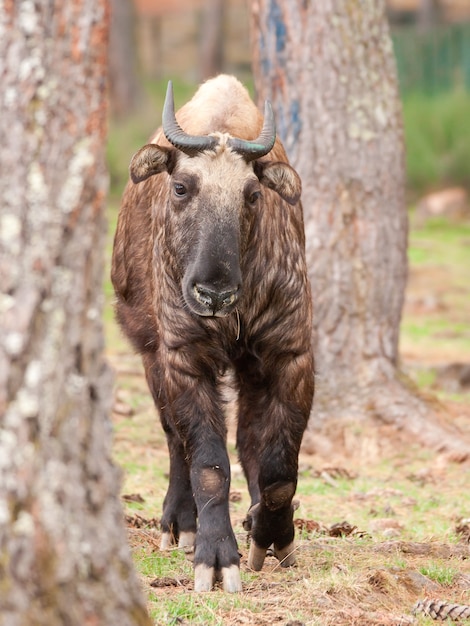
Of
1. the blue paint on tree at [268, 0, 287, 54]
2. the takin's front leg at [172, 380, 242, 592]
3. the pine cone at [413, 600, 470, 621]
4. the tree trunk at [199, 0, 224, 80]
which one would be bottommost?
the pine cone at [413, 600, 470, 621]

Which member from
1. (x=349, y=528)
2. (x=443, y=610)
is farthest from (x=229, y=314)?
(x=443, y=610)

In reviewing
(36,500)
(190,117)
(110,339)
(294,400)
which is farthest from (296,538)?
(110,339)

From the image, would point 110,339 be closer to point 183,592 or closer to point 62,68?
point 183,592

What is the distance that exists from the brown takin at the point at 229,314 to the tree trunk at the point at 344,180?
212 cm

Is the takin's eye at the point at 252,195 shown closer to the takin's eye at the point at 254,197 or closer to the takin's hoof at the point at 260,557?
the takin's eye at the point at 254,197

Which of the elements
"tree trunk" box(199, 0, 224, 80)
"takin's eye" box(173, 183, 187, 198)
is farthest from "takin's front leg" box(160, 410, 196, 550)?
"tree trunk" box(199, 0, 224, 80)

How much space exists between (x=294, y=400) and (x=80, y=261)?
2.14 metres

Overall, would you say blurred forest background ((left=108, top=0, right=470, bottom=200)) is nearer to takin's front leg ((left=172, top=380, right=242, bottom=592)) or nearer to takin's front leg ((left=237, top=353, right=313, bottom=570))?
takin's front leg ((left=237, top=353, right=313, bottom=570))

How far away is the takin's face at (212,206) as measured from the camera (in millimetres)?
4699

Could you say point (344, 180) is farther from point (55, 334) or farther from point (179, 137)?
point (55, 334)

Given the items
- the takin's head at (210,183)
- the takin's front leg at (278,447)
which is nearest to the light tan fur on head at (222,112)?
the takin's head at (210,183)

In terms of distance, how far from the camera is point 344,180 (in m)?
7.59

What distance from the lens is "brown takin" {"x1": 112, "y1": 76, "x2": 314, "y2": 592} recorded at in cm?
481

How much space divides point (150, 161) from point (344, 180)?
8.69 feet
